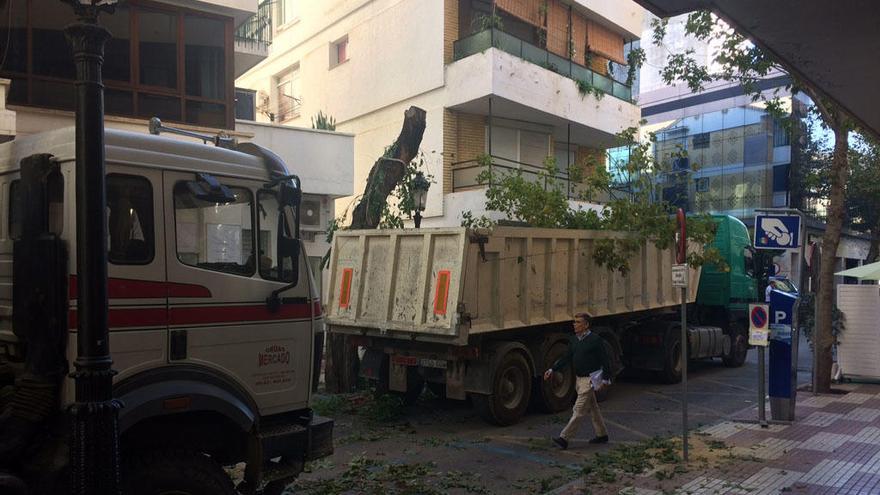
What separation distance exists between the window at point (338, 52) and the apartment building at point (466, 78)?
3 cm

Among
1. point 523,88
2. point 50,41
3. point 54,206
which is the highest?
point 523,88

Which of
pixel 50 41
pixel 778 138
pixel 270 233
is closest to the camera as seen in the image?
pixel 270 233

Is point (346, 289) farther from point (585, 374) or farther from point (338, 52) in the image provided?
point (338, 52)

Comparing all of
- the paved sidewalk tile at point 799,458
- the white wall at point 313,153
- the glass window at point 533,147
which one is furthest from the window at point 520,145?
the paved sidewalk tile at point 799,458

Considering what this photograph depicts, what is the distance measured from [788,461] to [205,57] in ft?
40.2

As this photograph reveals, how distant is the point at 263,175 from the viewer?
5.08 m

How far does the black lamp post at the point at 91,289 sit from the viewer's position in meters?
3.53

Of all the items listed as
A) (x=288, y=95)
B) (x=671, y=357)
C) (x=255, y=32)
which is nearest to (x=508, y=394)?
(x=671, y=357)

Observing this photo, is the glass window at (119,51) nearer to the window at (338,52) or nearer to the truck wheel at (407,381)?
the truck wheel at (407,381)

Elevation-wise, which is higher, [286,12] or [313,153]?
[286,12]

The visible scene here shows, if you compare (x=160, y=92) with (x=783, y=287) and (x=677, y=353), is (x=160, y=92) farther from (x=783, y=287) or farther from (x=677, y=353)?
(x=783, y=287)

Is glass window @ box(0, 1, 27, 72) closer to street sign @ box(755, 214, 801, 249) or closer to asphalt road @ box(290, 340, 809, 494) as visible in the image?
asphalt road @ box(290, 340, 809, 494)

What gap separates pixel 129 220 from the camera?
172 inches

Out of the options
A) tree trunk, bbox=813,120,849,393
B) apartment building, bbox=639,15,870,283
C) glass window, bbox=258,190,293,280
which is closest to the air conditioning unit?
tree trunk, bbox=813,120,849,393
